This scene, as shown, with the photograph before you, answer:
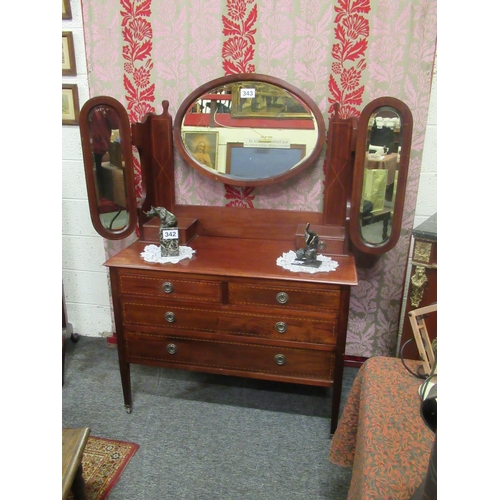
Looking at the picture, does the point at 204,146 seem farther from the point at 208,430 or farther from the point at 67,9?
the point at 208,430

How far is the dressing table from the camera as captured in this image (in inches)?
60.2

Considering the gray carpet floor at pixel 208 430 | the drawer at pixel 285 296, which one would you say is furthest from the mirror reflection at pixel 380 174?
the gray carpet floor at pixel 208 430

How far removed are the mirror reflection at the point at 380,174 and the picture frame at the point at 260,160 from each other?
0.99ft

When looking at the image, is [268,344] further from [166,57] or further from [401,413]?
[166,57]

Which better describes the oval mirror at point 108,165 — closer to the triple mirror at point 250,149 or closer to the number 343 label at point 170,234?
the triple mirror at point 250,149

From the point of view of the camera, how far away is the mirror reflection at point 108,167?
5.53 feet

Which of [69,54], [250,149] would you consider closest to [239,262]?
[250,149]

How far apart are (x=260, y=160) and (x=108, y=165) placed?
680 mm

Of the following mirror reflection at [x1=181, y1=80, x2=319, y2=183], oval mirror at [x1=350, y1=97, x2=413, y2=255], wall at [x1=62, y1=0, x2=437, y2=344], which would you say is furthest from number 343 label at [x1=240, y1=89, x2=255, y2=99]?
wall at [x1=62, y1=0, x2=437, y2=344]

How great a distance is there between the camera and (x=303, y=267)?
153cm

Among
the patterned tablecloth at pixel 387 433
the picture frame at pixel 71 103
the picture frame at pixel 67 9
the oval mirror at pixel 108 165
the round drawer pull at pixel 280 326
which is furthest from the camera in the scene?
the picture frame at pixel 71 103

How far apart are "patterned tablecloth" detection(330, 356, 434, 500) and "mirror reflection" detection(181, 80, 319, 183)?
0.96 metres
